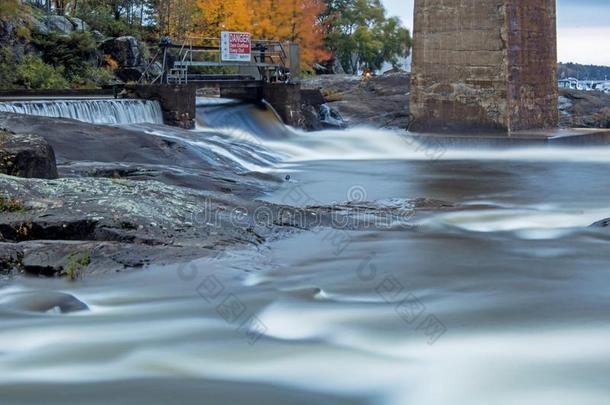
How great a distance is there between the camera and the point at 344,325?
6.49m

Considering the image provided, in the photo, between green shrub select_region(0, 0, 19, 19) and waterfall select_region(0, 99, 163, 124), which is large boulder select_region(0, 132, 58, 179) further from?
green shrub select_region(0, 0, 19, 19)

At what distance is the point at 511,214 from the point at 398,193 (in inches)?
158

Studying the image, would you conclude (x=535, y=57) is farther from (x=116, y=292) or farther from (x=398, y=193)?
(x=116, y=292)

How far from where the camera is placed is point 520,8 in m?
24.6

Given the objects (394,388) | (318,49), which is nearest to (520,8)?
(394,388)

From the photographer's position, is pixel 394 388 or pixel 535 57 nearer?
pixel 394 388

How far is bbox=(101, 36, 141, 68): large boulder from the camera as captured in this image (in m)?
33.3

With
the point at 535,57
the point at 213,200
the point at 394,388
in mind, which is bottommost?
the point at 394,388

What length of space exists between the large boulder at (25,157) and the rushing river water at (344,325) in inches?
118

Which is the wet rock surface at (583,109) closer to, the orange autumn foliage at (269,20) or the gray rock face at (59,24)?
the orange autumn foliage at (269,20)

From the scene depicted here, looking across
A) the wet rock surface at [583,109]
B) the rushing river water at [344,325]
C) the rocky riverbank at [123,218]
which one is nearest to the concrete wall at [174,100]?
the rocky riverbank at [123,218]

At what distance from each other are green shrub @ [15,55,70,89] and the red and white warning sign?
5670mm

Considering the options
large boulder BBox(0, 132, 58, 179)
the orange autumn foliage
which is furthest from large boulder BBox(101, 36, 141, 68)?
large boulder BBox(0, 132, 58, 179)

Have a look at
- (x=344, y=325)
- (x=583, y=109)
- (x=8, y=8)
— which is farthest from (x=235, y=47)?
(x=344, y=325)
